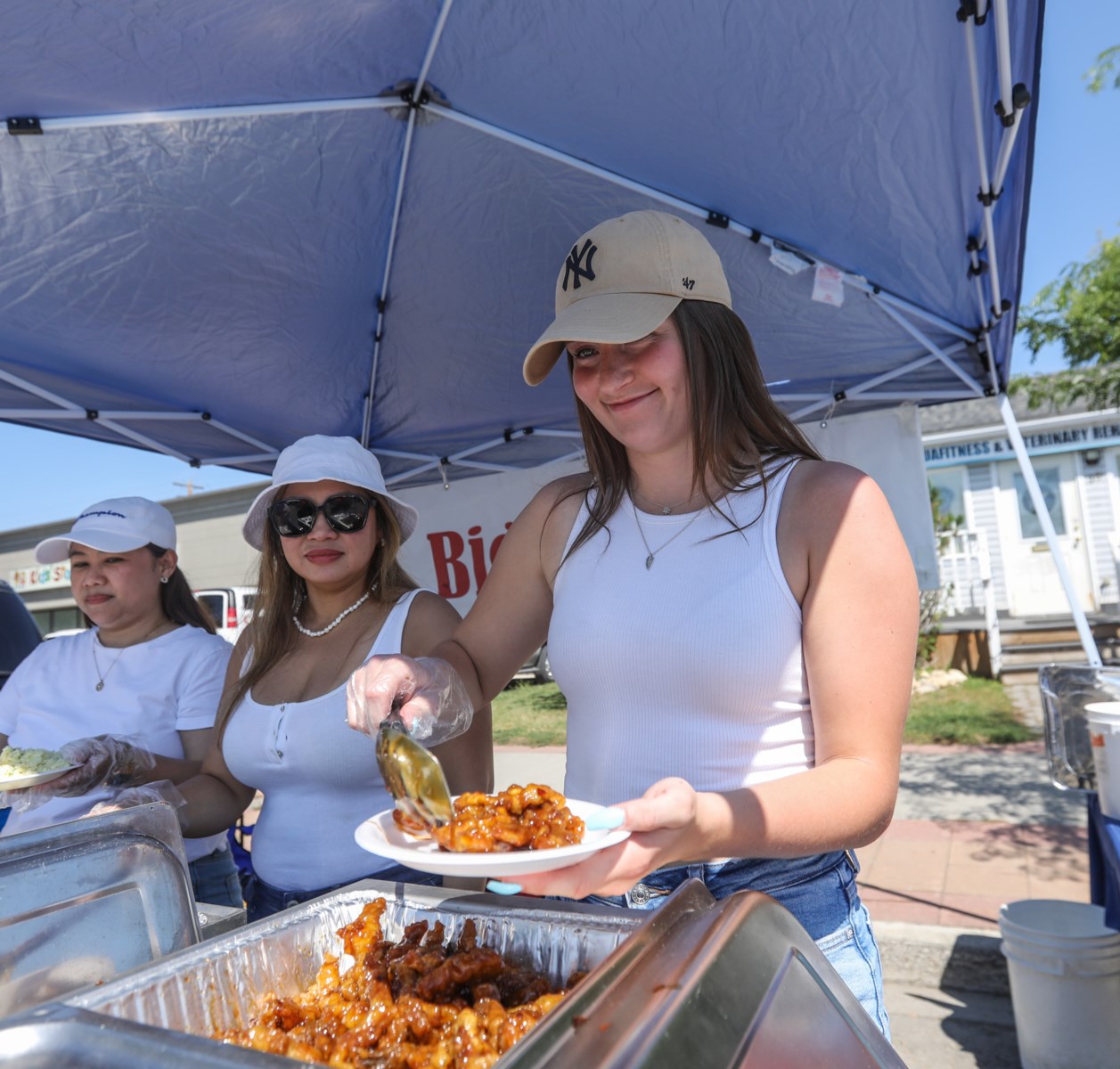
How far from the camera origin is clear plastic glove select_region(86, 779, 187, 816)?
221 cm

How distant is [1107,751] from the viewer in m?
2.79

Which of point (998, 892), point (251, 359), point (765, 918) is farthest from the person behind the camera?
point (998, 892)

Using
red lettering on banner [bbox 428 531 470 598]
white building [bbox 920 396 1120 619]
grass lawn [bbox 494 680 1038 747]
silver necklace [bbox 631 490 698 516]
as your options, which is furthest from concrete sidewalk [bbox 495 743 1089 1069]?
white building [bbox 920 396 1120 619]

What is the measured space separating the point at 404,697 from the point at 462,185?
2.31 m

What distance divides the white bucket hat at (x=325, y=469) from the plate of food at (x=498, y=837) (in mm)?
1541

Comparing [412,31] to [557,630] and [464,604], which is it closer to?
[557,630]

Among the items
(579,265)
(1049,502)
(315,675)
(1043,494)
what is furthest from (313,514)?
(1049,502)

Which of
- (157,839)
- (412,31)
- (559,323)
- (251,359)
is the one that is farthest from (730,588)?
(251,359)

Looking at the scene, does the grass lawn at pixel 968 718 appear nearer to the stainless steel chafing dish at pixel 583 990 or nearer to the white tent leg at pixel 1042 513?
the white tent leg at pixel 1042 513

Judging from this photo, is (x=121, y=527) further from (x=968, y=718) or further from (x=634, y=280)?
(x=968, y=718)

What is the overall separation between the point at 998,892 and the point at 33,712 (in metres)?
4.94

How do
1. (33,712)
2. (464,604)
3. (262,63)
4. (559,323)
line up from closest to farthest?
(559,323) < (262,63) < (33,712) < (464,604)

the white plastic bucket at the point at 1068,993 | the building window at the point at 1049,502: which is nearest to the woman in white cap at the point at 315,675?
the white plastic bucket at the point at 1068,993

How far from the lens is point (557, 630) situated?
180 cm
